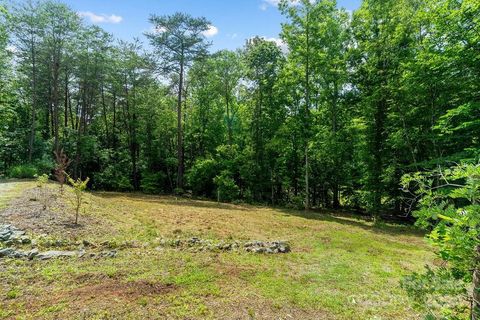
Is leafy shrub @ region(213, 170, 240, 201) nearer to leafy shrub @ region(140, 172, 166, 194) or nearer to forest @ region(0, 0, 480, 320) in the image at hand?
forest @ region(0, 0, 480, 320)

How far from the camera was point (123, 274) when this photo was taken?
478 centimetres

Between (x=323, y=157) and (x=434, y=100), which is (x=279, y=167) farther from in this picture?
(x=434, y=100)

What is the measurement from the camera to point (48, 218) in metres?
7.46

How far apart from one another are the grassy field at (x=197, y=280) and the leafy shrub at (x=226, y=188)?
10.2 meters

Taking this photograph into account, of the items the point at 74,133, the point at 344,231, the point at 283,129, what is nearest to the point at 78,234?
the point at 344,231

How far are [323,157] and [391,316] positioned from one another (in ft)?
45.9

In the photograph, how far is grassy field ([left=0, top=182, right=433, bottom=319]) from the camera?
389 cm

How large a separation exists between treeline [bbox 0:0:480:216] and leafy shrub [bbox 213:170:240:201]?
0.32ft

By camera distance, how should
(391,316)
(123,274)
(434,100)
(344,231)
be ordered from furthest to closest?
(434,100)
(344,231)
(123,274)
(391,316)

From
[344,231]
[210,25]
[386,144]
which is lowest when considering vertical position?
[344,231]

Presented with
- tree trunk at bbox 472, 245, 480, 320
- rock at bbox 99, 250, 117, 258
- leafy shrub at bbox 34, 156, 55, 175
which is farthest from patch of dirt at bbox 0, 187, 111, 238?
leafy shrub at bbox 34, 156, 55, 175

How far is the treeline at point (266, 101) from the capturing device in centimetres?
1148

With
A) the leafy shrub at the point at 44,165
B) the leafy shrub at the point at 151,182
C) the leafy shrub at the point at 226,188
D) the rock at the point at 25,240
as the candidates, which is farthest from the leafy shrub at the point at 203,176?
the rock at the point at 25,240

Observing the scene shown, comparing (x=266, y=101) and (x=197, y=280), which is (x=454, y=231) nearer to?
(x=197, y=280)
